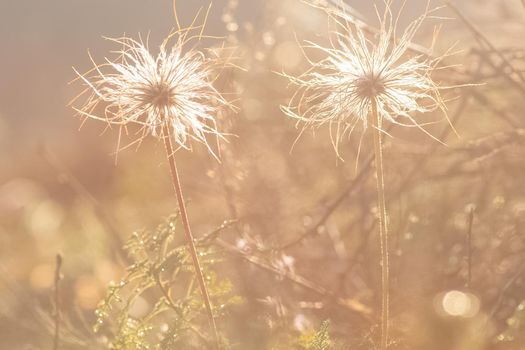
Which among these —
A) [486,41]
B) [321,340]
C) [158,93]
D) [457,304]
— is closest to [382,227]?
[321,340]

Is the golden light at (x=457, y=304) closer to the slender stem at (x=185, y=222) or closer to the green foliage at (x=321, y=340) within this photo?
the green foliage at (x=321, y=340)

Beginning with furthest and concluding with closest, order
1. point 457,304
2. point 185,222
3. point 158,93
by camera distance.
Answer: point 457,304 < point 158,93 < point 185,222

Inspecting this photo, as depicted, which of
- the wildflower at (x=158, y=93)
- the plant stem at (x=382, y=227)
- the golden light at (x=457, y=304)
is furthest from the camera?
the golden light at (x=457, y=304)

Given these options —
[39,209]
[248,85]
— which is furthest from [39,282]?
[248,85]

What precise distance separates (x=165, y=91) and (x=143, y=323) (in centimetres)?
31

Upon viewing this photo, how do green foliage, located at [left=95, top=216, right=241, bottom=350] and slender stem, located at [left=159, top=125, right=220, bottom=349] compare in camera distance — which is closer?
slender stem, located at [left=159, top=125, right=220, bottom=349]

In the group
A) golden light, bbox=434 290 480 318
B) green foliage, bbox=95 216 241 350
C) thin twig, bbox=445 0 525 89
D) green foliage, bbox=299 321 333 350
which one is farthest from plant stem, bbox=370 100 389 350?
thin twig, bbox=445 0 525 89

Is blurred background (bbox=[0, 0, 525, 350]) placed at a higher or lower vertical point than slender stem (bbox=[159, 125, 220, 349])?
higher

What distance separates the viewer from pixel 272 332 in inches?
44.9

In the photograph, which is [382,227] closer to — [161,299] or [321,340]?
[321,340]

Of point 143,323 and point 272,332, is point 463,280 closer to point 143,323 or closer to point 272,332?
point 272,332

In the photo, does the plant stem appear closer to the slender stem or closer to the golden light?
the slender stem

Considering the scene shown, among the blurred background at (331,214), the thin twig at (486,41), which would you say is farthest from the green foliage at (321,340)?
the thin twig at (486,41)

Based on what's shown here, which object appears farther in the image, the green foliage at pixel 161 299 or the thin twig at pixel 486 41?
the thin twig at pixel 486 41
